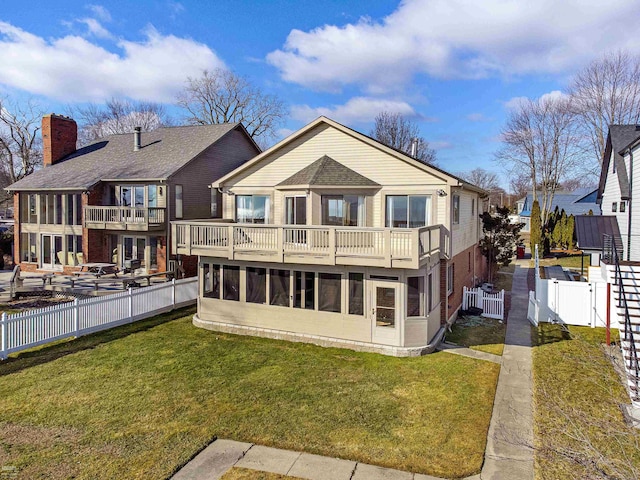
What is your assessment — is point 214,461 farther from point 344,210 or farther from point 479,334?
point 479,334

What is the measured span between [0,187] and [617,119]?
70.5 metres

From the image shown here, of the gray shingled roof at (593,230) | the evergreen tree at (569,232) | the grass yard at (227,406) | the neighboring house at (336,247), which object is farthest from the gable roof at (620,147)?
the evergreen tree at (569,232)

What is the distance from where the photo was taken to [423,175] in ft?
48.1

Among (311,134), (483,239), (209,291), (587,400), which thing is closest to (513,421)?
(587,400)

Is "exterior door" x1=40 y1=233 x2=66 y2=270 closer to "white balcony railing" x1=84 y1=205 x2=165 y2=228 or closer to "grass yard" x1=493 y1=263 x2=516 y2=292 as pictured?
"white balcony railing" x1=84 y1=205 x2=165 y2=228

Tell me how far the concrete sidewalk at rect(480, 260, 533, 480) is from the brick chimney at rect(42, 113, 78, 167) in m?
30.9

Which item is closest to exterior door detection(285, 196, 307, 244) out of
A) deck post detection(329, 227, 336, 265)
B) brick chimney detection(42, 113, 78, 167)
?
deck post detection(329, 227, 336, 265)

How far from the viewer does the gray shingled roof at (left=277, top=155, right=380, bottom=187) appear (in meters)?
15.3

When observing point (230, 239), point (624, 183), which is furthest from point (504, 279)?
Answer: point (230, 239)

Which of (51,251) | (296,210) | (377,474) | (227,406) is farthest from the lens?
(51,251)

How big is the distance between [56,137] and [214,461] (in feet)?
99.7

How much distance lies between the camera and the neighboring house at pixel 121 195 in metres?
23.3

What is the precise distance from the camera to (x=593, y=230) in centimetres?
1898

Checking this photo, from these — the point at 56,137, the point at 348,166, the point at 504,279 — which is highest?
the point at 56,137
